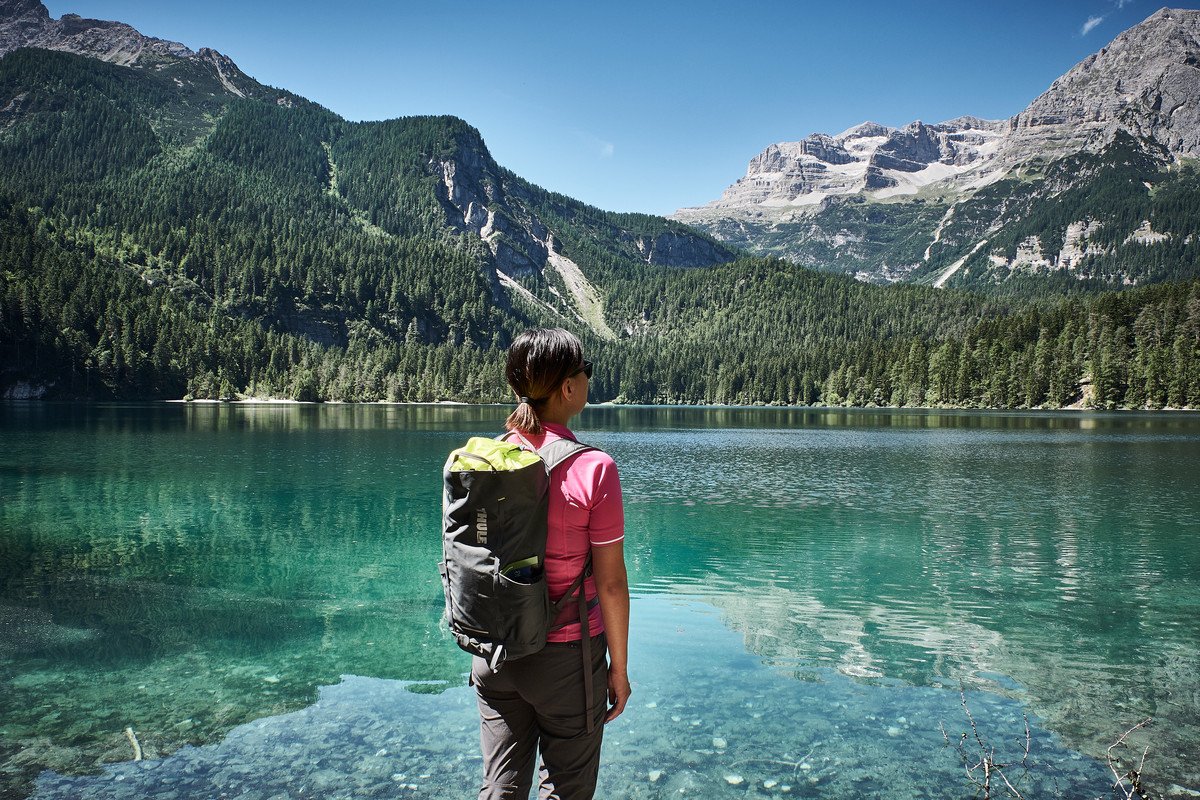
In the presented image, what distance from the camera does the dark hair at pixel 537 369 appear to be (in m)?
4.11

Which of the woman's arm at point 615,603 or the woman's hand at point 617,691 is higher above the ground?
the woman's arm at point 615,603

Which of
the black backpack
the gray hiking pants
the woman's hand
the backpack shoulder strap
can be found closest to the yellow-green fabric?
the black backpack

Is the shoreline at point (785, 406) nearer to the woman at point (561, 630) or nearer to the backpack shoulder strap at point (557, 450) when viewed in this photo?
the woman at point (561, 630)

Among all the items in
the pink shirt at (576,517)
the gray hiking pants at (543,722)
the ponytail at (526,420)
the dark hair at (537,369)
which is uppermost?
the dark hair at (537,369)

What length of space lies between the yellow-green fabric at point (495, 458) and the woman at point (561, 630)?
234 mm

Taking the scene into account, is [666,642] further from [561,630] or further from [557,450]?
[557,450]

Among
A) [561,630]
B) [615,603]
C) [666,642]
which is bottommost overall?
[666,642]

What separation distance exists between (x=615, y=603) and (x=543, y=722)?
31.1 inches

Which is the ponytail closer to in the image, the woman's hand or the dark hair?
the dark hair

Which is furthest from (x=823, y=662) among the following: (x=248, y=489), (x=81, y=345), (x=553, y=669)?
(x=81, y=345)

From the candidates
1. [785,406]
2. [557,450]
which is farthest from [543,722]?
[785,406]

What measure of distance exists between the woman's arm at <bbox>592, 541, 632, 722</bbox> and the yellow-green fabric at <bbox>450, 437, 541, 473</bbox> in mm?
662

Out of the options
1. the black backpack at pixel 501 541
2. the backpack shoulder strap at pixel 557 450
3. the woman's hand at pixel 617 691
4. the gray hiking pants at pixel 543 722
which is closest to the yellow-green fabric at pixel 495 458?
the black backpack at pixel 501 541

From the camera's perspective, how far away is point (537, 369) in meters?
4.13
